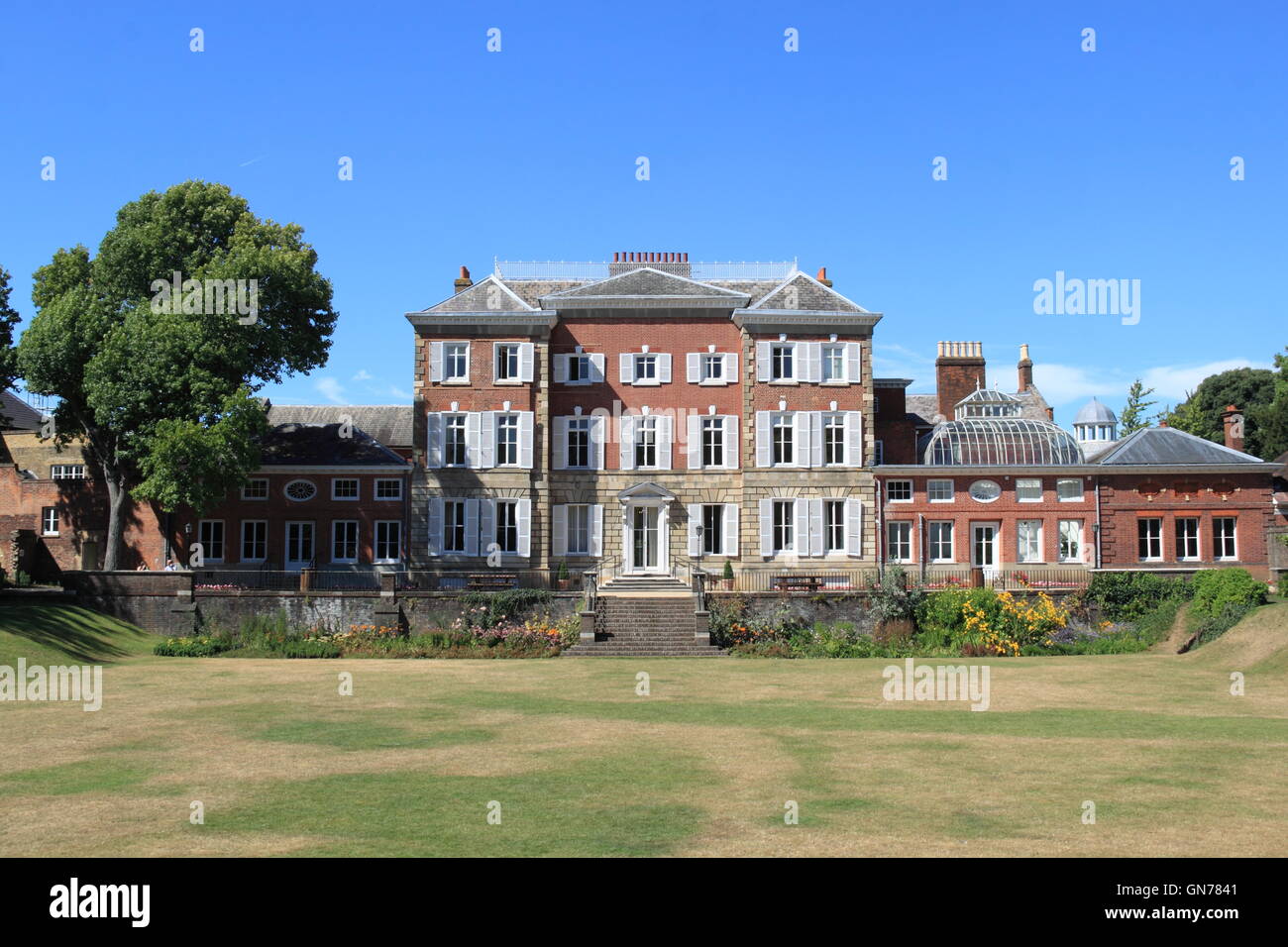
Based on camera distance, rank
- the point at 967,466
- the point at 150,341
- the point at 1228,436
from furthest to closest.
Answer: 1. the point at 1228,436
2. the point at 967,466
3. the point at 150,341

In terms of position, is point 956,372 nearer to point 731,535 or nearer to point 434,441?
point 731,535

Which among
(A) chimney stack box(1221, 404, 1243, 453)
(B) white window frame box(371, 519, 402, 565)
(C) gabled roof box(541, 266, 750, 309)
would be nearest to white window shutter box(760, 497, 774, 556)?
(C) gabled roof box(541, 266, 750, 309)

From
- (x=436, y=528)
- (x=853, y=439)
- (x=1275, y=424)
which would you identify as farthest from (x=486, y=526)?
(x=1275, y=424)

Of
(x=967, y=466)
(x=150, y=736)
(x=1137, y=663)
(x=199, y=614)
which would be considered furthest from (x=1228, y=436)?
(x=150, y=736)

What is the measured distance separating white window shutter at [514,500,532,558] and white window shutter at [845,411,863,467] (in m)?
11.5

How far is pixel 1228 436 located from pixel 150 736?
41.3 meters

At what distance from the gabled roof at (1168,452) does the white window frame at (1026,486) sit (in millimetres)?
2435

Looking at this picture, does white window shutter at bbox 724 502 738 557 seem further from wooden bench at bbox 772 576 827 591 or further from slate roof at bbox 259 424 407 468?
slate roof at bbox 259 424 407 468

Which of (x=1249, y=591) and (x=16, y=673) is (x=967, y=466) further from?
(x=16, y=673)

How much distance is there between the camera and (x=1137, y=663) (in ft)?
90.5

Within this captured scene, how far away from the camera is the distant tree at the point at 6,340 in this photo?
38.0 meters

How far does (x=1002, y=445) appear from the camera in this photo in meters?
40.6

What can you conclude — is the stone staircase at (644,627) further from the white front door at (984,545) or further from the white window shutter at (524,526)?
the white front door at (984,545)

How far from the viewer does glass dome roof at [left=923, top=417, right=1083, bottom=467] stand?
133 feet
